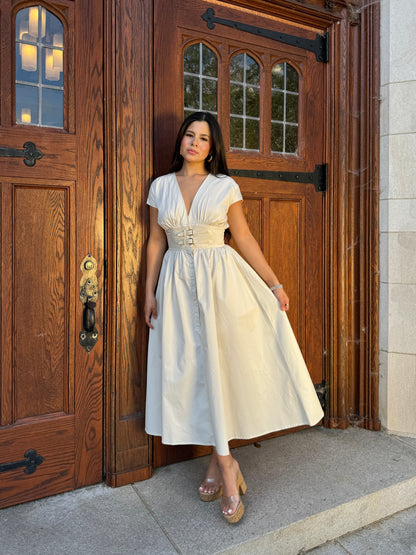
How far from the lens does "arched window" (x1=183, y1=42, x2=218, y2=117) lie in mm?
2504

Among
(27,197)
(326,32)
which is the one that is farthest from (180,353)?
(326,32)

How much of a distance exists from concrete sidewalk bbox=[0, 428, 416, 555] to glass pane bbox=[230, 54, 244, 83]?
6.82ft

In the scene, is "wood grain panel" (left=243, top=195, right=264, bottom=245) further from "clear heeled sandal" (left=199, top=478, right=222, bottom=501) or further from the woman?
"clear heeled sandal" (left=199, top=478, right=222, bottom=501)

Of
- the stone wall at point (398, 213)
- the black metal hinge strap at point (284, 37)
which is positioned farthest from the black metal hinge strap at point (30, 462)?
the black metal hinge strap at point (284, 37)

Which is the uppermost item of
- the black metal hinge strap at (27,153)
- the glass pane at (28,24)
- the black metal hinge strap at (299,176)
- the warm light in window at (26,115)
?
the glass pane at (28,24)

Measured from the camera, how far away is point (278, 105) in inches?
111

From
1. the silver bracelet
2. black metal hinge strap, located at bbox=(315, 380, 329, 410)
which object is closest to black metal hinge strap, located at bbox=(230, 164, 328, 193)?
the silver bracelet

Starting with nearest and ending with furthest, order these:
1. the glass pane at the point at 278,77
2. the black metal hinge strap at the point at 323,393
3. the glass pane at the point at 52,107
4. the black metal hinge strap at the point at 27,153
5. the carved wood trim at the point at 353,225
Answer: the black metal hinge strap at the point at 27,153 < the glass pane at the point at 52,107 < the glass pane at the point at 278,77 < the carved wood trim at the point at 353,225 < the black metal hinge strap at the point at 323,393

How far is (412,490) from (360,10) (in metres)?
2.72

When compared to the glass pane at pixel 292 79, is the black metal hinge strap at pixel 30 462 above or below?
below

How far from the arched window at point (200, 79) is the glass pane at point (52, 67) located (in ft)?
2.10

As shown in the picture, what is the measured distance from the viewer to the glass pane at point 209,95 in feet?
8.40

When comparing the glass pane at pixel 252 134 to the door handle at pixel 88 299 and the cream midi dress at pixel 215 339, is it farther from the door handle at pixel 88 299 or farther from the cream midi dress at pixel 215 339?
the door handle at pixel 88 299

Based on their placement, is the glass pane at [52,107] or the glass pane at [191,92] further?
the glass pane at [191,92]
